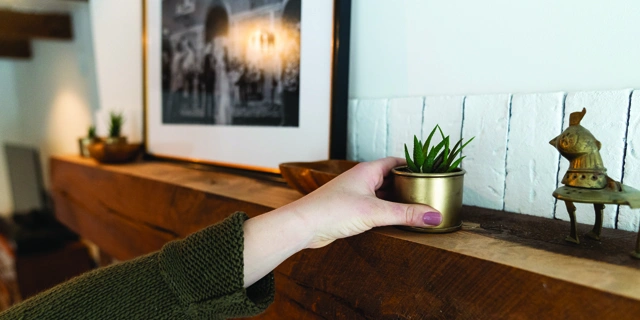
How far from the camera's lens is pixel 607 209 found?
1.82 feet

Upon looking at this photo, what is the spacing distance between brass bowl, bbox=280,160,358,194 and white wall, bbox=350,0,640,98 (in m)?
0.18

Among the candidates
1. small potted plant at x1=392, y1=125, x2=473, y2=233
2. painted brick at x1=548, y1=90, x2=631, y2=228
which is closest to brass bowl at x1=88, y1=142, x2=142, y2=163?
small potted plant at x1=392, y1=125, x2=473, y2=233

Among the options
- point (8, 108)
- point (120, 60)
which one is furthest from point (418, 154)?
point (8, 108)

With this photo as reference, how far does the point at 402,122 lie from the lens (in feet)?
2.52

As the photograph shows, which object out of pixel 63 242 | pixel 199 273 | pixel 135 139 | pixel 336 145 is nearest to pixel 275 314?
pixel 199 273

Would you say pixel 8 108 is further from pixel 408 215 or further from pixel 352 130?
pixel 408 215

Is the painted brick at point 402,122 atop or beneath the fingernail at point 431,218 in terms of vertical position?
atop

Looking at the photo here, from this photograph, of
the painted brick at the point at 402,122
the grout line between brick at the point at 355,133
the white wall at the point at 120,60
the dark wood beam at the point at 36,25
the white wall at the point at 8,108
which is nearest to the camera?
the painted brick at the point at 402,122

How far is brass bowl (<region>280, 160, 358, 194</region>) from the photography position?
682 millimetres

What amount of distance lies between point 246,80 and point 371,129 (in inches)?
15.6

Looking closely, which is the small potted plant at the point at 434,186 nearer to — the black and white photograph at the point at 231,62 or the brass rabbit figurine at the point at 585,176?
the brass rabbit figurine at the point at 585,176

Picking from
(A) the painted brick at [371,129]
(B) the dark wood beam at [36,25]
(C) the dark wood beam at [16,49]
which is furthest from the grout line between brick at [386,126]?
(C) the dark wood beam at [16,49]

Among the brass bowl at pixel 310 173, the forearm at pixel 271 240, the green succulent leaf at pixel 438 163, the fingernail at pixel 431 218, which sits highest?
the green succulent leaf at pixel 438 163

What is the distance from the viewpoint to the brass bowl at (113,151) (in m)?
1.32
